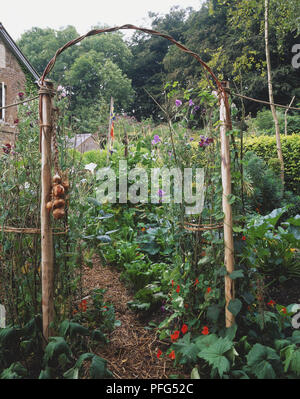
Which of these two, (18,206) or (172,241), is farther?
(172,241)

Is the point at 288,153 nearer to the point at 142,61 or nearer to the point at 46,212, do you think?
the point at 46,212

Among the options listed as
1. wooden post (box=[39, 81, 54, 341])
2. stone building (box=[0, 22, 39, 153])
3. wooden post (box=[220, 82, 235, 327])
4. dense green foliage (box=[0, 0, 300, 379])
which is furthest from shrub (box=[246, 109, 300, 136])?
wooden post (box=[39, 81, 54, 341])

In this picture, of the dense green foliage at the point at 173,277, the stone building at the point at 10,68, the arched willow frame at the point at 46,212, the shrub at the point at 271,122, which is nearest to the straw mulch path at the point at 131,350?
the dense green foliage at the point at 173,277

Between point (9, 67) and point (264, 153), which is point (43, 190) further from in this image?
point (9, 67)

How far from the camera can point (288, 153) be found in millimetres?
6266

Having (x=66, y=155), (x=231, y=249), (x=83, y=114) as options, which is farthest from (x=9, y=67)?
(x=231, y=249)

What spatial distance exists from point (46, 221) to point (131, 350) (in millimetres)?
1053

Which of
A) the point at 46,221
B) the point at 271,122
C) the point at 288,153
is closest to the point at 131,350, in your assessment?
the point at 46,221

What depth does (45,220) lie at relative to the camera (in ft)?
5.58

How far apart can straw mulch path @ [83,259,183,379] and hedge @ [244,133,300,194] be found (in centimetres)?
458

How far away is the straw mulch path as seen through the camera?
73.3 inches

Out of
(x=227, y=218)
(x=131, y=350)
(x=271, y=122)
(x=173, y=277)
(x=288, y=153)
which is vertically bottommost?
(x=131, y=350)

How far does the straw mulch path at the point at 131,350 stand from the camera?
1863 mm

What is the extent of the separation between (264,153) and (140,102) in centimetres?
1999
